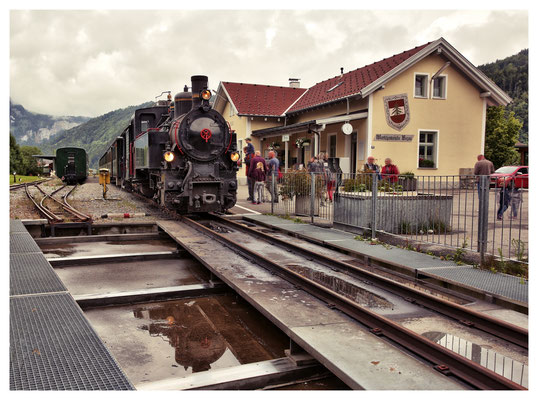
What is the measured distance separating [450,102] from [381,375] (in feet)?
70.9

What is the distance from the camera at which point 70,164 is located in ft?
112

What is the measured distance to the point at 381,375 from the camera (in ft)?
10.2

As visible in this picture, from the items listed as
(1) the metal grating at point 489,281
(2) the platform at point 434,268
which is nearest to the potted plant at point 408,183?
(2) the platform at point 434,268

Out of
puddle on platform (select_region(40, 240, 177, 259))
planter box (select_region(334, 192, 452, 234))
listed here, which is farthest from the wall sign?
puddle on platform (select_region(40, 240, 177, 259))

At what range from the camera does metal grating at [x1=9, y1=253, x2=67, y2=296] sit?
15.3 ft

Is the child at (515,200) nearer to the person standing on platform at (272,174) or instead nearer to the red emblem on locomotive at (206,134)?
the red emblem on locomotive at (206,134)

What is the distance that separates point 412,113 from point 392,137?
167 centimetres

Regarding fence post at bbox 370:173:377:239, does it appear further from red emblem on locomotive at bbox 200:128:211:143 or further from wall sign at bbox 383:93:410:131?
wall sign at bbox 383:93:410:131

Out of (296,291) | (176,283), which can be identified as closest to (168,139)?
(176,283)

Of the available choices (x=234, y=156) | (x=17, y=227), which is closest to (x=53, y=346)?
(x=17, y=227)

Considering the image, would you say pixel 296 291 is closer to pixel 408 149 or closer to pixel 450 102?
pixel 408 149

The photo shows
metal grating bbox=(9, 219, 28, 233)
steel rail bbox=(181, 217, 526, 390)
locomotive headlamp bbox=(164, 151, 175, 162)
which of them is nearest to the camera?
steel rail bbox=(181, 217, 526, 390)

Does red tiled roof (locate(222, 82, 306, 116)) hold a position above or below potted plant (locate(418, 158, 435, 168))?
above

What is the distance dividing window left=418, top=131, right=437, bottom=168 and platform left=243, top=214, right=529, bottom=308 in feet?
46.0
